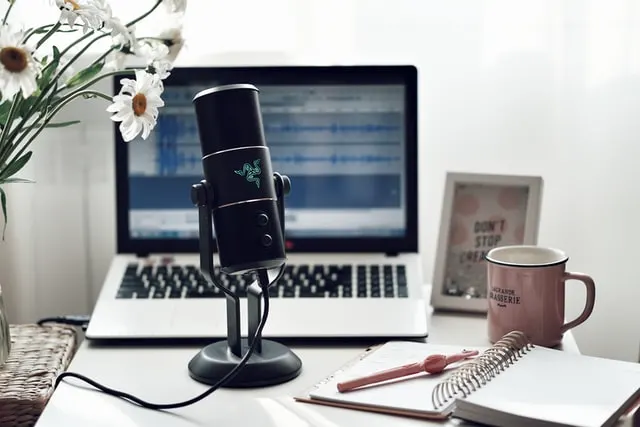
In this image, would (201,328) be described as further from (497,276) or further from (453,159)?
(453,159)

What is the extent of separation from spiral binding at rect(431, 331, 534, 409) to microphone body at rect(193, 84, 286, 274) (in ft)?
0.67

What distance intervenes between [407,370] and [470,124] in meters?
0.49

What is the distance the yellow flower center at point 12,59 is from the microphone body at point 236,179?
0.61ft

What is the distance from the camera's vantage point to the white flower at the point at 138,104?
2.89 feet

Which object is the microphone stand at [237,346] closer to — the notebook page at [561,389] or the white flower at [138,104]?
the white flower at [138,104]

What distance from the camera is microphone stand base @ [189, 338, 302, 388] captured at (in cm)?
90

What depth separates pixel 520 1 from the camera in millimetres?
1237

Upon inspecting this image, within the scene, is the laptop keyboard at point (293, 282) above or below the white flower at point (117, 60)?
below

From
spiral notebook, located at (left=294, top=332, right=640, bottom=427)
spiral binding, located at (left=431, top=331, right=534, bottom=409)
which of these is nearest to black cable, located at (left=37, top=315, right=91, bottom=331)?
spiral notebook, located at (left=294, top=332, right=640, bottom=427)

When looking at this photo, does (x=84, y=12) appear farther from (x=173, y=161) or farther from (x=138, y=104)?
(x=173, y=161)

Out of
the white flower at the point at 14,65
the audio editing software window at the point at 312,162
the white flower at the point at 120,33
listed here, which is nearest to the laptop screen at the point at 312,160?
the audio editing software window at the point at 312,162

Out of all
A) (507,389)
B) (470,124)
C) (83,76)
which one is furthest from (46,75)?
(470,124)

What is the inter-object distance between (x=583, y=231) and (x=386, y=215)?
10.4 inches

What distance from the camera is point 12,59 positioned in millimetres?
770
